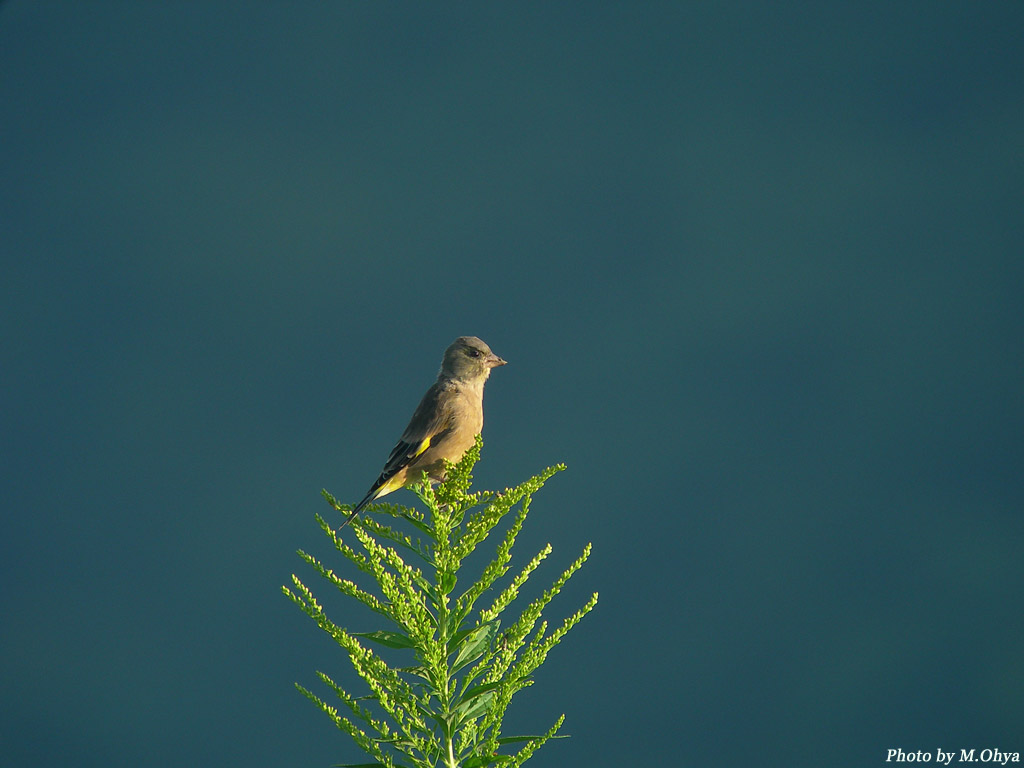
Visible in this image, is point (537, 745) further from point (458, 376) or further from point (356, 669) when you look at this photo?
point (458, 376)

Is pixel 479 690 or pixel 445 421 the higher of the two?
pixel 445 421

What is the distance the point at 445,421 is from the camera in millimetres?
4648

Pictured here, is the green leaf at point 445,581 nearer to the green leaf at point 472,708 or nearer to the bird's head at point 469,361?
the green leaf at point 472,708

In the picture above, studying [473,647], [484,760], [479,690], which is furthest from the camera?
[473,647]

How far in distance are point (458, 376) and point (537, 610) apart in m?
2.40

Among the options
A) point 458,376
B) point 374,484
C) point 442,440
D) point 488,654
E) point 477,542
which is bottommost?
point 488,654

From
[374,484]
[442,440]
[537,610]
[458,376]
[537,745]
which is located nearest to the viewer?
[537,745]

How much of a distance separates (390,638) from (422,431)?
2.08 m

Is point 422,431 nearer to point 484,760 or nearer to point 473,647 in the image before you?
point 473,647

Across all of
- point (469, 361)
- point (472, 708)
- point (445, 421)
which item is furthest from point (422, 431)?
point (472, 708)

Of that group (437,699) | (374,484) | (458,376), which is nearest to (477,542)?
(437,699)

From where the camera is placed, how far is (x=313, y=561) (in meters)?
2.61

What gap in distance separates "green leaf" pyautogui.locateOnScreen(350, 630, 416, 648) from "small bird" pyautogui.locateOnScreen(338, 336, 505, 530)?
1563mm

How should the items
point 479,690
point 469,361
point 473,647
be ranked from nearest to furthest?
1. point 479,690
2. point 473,647
3. point 469,361
